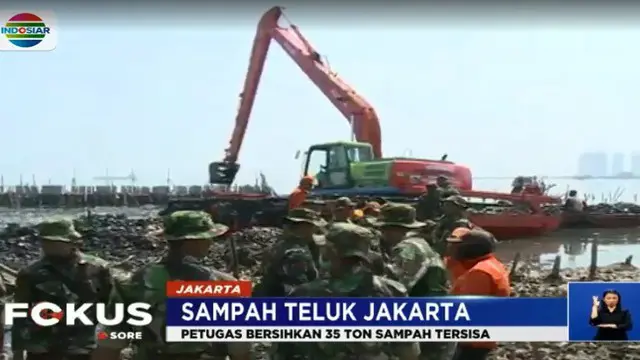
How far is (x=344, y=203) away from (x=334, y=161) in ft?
1.20

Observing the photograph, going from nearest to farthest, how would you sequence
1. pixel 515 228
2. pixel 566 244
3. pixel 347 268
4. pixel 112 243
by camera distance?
pixel 347 268 → pixel 112 243 → pixel 515 228 → pixel 566 244

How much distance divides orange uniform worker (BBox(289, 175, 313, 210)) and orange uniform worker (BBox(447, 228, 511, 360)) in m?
0.95

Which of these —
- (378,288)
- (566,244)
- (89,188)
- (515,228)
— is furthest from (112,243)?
(566,244)

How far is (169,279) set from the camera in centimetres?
316

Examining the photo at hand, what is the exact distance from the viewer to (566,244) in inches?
299

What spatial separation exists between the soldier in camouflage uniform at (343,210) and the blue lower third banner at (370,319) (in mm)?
988

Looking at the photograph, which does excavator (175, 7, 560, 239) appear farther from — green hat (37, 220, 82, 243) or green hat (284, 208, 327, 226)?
green hat (37, 220, 82, 243)

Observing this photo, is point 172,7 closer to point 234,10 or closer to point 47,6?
point 234,10

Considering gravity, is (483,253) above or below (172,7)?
below

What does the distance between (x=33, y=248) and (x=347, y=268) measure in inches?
65.9

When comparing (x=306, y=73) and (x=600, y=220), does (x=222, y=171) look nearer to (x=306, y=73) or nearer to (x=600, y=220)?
(x=306, y=73)

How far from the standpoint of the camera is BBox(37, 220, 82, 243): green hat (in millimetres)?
3427

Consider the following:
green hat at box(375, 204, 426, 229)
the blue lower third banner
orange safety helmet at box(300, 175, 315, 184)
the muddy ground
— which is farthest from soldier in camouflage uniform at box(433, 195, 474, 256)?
the blue lower third banner

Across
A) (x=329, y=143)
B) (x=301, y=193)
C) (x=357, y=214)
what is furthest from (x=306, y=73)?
(x=357, y=214)
